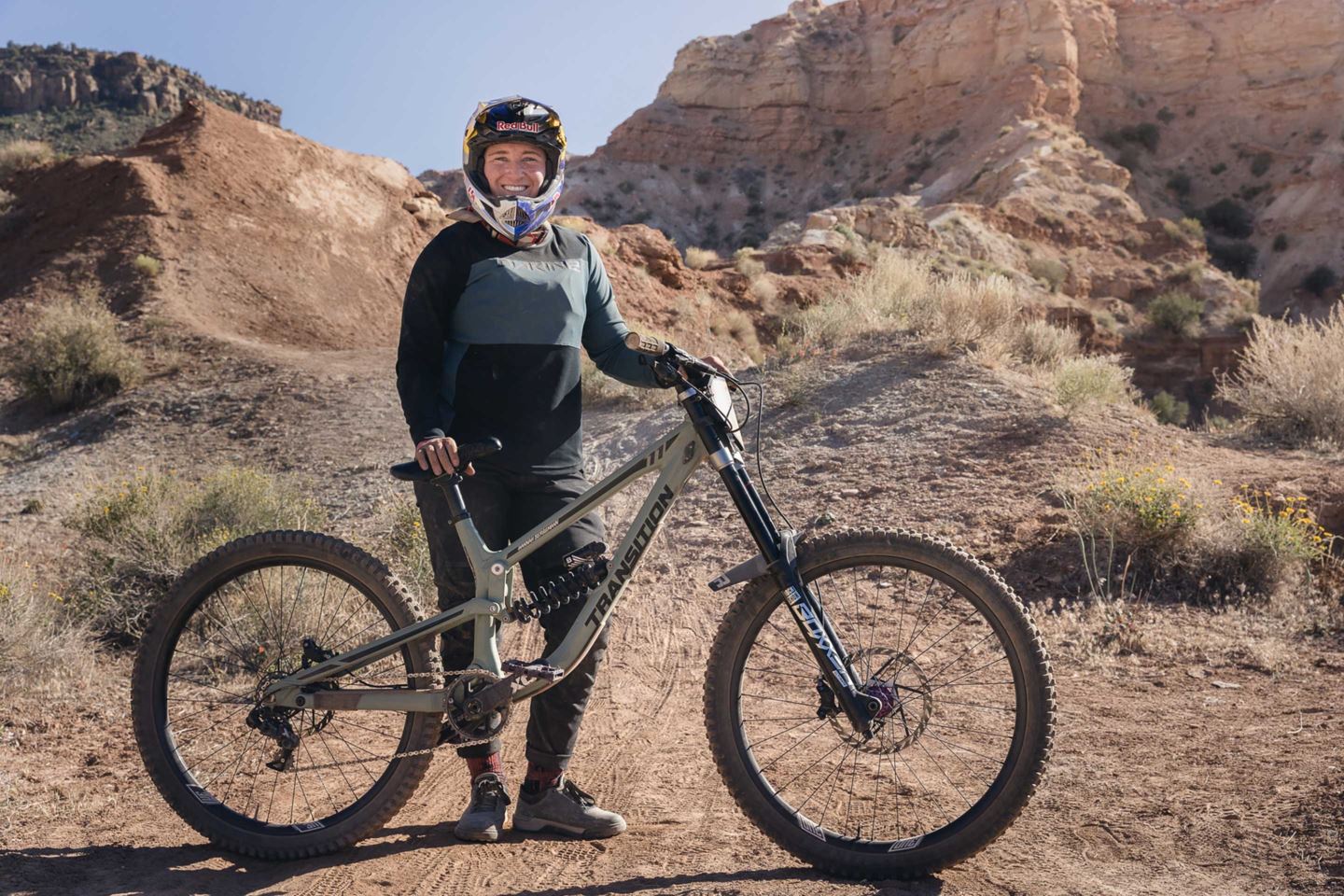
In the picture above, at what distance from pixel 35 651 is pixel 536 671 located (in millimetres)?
3612

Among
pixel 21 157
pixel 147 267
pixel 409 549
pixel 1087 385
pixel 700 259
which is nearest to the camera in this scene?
pixel 409 549

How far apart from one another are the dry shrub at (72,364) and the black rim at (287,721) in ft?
40.7

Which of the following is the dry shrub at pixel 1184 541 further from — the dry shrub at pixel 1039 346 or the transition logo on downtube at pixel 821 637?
the dry shrub at pixel 1039 346

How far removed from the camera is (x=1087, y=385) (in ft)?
30.6

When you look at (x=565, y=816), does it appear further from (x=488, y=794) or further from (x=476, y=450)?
(x=476, y=450)

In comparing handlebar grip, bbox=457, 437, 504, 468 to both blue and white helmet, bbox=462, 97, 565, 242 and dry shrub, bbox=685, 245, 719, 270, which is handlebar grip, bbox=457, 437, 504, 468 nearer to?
blue and white helmet, bbox=462, 97, 565, 242

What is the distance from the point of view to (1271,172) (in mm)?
42906

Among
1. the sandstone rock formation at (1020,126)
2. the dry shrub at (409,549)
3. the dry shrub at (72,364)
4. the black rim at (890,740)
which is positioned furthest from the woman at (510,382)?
the sandstone rock formation at (1020,126)

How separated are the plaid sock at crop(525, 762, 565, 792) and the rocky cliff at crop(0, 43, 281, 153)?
5197 cm

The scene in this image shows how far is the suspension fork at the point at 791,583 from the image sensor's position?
9.41 ft

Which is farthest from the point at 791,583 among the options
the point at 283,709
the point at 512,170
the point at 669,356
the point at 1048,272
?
the point at 1048,272

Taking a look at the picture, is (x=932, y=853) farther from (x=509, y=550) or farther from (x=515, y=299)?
(x=515, y=299)

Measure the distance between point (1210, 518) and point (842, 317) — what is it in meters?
5.99

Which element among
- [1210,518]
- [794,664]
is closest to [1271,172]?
[1210,518]
